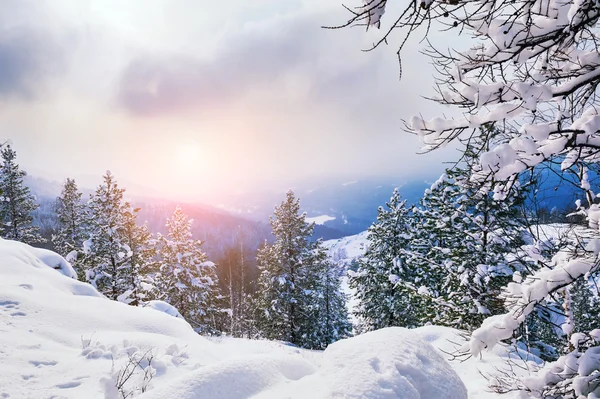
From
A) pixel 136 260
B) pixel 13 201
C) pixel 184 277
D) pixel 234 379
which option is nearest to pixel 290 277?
pixel 184 277

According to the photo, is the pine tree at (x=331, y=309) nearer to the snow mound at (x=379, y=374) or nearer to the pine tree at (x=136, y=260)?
the pine tree at (x=136, y=260)

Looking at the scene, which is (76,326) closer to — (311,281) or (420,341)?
(420,341)

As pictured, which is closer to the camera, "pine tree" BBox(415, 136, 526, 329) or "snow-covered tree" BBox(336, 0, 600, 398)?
"snow-covered tree" BBox(336, 0, 600, 398)

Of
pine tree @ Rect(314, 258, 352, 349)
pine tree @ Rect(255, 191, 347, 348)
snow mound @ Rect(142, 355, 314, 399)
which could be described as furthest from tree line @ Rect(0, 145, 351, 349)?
snow mound @ Rect(142, 355, 314, 399)

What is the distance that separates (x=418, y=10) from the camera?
2.41 meters

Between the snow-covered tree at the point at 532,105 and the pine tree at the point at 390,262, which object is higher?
the snow-covered tree at the point at 532,105

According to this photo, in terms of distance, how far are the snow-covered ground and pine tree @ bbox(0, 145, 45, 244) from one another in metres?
21.6

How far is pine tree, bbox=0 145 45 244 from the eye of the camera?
23.7 meters

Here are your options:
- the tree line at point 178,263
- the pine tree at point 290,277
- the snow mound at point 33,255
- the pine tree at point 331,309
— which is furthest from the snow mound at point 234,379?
the pine tree at point 331,309

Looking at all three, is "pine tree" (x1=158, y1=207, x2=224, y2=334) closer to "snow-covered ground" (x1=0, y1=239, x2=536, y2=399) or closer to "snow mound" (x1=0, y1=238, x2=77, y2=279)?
"snow mound" (x1=0, y1=238, x2=77, y2=279)

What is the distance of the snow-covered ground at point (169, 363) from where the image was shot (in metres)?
3.87

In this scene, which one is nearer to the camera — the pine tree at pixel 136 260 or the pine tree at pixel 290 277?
the pine tree at pixel 136 260

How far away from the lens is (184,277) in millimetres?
20688

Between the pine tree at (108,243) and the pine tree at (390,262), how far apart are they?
14939mm
